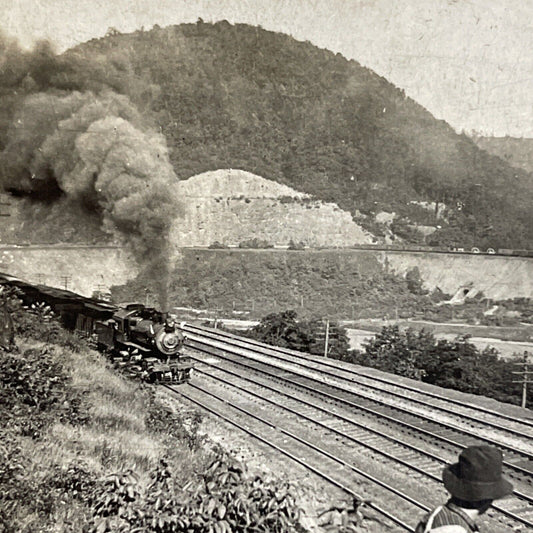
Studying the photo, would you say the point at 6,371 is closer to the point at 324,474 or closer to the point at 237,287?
the point at 324,474

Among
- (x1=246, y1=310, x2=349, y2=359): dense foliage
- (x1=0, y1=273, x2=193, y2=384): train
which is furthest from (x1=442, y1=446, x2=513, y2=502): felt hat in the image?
(x1=246, y1=310, x2=349, y2=359): dense foliage

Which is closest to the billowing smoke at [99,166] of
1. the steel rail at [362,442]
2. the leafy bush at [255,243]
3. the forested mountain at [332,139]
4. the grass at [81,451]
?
the steel rail at [362,442]

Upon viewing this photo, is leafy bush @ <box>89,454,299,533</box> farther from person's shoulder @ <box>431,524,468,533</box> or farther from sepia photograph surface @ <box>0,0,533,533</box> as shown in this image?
person's shoulder @ <box>431,524,468,533</box>

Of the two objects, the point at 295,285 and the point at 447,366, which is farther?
the point at 295,285

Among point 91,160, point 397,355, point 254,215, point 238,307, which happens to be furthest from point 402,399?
point 254,215

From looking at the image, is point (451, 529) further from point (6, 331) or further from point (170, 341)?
point (170, 341)

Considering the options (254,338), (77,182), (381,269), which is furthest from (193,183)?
(77,182)
